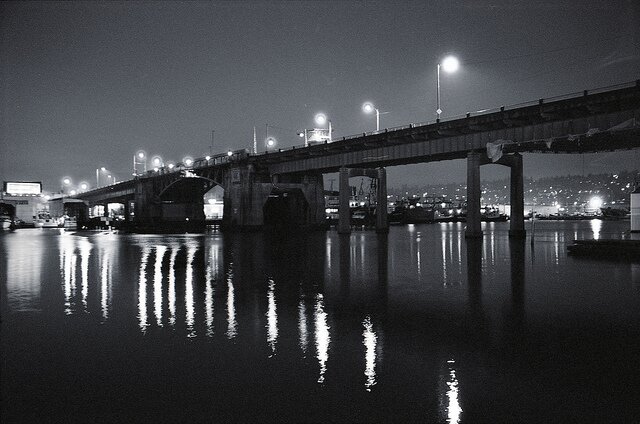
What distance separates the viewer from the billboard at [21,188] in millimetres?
172625

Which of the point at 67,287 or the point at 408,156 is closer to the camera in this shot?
the point at 67,287

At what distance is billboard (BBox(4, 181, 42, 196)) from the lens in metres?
173

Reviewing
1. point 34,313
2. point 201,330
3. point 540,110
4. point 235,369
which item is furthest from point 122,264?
point 540,110

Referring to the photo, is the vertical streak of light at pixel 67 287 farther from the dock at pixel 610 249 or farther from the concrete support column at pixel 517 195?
the concrete support column at pixel 517 195

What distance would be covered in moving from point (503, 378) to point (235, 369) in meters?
4.53

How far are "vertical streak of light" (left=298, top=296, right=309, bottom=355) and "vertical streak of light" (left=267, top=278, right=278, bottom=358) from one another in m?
0.57

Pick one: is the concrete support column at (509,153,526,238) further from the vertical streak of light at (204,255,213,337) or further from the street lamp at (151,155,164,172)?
the street lamp at (151,155,164,172)

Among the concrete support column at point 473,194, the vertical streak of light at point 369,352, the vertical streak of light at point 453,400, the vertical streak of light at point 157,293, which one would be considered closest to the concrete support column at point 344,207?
the concrete support column at point 473,194

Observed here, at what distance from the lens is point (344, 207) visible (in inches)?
2990

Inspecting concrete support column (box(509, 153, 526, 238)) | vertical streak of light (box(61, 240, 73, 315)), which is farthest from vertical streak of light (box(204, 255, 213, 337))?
concrete support column (box(509, 153, 526, 238))

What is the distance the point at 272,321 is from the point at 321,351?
3.28 metres

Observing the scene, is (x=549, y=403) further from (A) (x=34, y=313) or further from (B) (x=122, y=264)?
(B) (x=122, y=264)

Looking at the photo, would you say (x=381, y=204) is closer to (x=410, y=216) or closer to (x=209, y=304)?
(x=209, y=304)

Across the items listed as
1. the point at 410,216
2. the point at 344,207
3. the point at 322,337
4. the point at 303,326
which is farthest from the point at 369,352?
the point at 410,216
